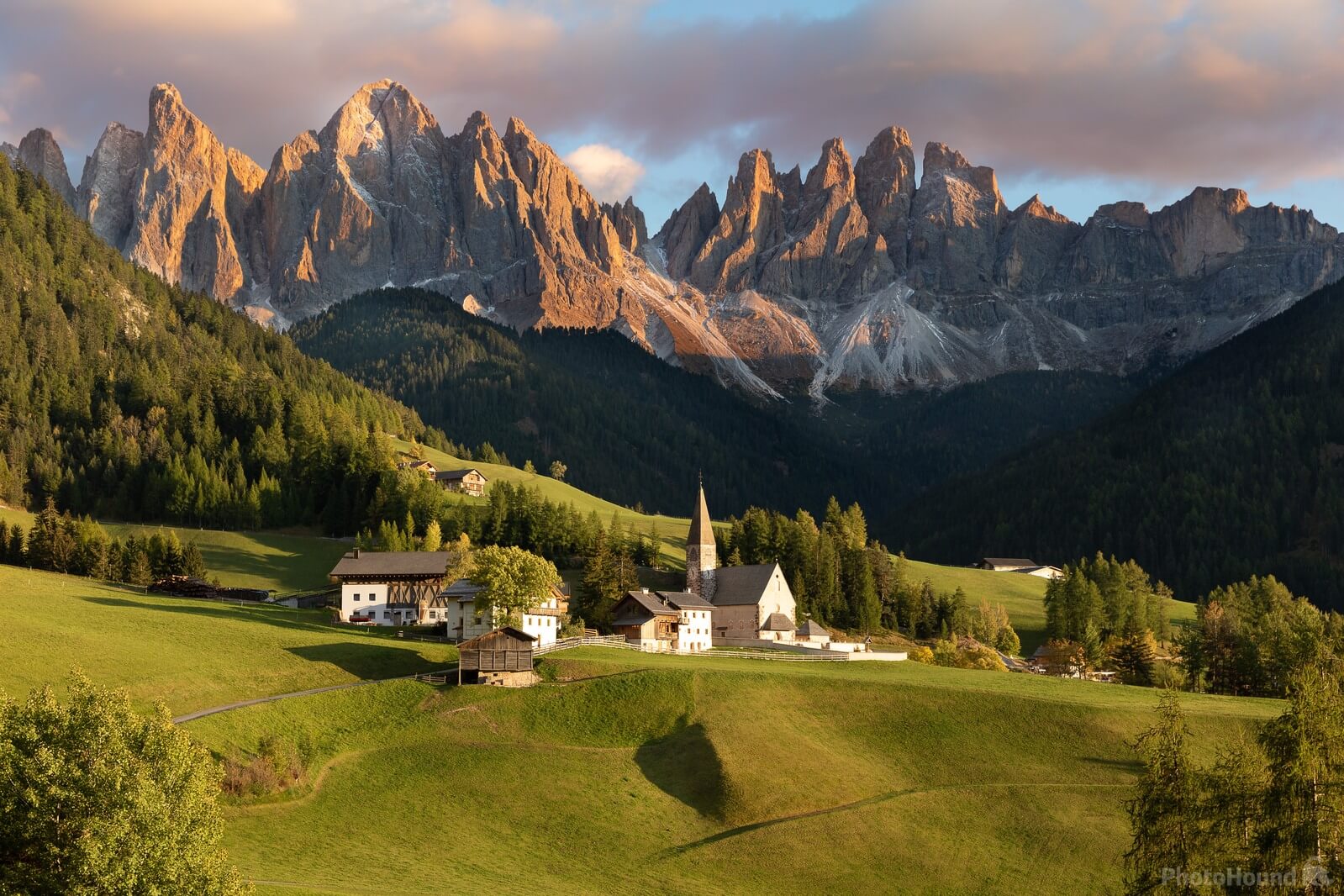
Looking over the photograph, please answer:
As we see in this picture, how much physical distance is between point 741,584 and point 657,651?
76.4ft

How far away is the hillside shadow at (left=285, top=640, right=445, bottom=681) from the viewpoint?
90.8 metres

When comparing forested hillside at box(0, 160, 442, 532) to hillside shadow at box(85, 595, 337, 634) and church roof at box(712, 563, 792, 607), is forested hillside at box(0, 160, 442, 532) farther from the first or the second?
church roof at box(712, 563, 792, 607)

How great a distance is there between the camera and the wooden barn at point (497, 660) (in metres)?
87.2

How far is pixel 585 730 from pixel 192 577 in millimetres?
63710

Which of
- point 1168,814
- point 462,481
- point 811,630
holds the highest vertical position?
point 462,481

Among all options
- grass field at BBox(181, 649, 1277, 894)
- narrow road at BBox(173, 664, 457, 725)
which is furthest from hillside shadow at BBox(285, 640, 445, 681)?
grass field at BBox(181, 649, 1277, 894)

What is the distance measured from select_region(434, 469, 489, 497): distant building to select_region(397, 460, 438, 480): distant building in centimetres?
128

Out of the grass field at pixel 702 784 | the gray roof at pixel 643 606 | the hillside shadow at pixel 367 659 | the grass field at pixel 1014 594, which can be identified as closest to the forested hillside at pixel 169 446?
the gray roof at pixel 643 606

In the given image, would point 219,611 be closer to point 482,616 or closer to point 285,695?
point 482,616

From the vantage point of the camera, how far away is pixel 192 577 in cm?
12750

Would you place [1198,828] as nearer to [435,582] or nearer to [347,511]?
[435,582]

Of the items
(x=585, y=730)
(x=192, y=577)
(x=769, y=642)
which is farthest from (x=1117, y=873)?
(x=192, y=577)

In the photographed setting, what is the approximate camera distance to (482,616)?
106 metres

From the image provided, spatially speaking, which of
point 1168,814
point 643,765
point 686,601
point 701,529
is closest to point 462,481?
point 701,529
